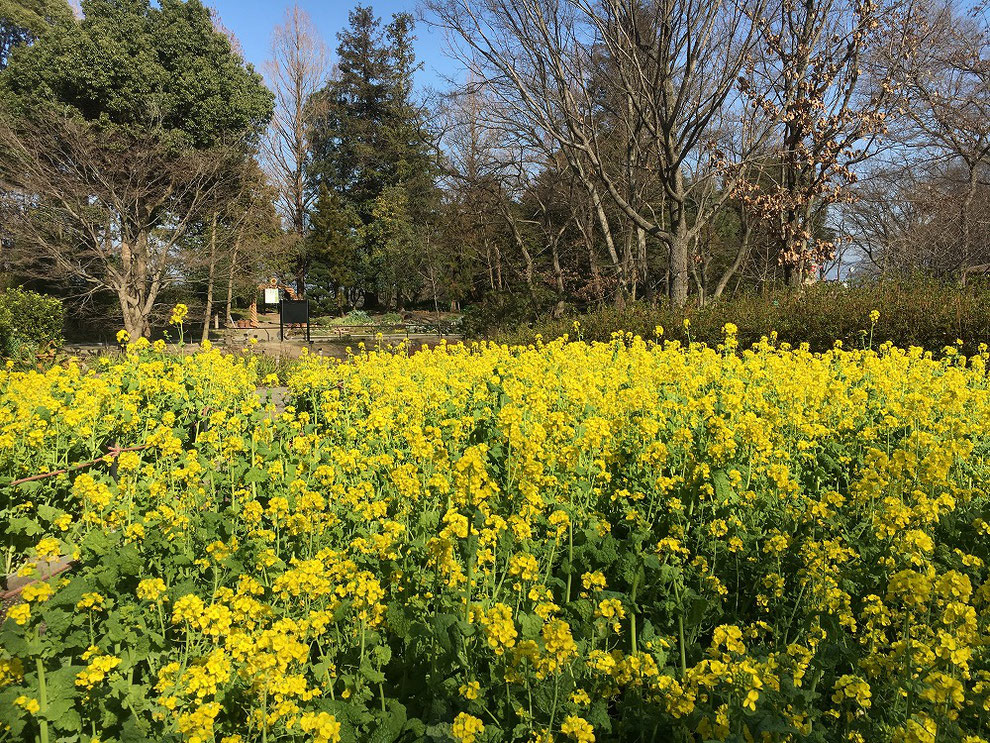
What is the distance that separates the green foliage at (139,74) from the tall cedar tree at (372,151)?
11.4 metres

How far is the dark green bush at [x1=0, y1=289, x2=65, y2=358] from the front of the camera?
11406mm

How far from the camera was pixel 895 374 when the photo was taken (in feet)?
15.3

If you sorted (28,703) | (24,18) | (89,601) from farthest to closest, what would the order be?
1. (24,18)
2. (89,601)
3. (28,703)

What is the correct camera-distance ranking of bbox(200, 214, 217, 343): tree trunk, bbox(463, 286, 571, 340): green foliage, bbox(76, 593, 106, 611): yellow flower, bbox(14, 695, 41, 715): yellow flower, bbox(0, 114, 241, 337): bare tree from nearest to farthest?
bbox(14, 695, 41, 715): yellow flower < bbox(76, 593, 106, 611): yellow flower < bbox(0, 114, 241, 337): bare tree < bbox(463, 286, 571, 340): green foliage < bbox(200, 214, 217, 343): tree trunk

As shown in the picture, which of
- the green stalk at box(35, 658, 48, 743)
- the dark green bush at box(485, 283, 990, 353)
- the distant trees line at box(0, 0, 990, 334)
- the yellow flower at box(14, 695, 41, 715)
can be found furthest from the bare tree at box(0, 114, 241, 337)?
the yellow flower at box(14, 695, 41, 715)

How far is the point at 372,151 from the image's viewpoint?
34.8 meters

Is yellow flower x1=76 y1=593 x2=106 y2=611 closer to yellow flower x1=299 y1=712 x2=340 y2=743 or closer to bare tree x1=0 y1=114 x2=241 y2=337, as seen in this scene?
yellow flower x1=299 y1=712 x2=340 y2=743

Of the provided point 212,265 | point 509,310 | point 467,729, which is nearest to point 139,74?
point 212,265

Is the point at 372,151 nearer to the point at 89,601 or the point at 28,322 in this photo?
the point at 28,322

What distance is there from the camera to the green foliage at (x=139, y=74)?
746 inches

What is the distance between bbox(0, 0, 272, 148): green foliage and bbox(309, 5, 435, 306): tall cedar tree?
1144 cm

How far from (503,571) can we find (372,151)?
35457 mm

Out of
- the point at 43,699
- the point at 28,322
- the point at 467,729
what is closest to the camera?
the point at 467,729

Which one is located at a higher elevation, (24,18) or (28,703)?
(24,18)
